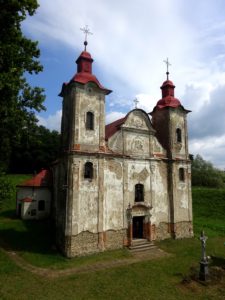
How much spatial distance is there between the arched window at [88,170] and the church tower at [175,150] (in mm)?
7784

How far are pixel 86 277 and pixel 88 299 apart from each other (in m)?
2.53

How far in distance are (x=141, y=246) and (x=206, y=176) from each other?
4216 cm

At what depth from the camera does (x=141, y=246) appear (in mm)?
19922

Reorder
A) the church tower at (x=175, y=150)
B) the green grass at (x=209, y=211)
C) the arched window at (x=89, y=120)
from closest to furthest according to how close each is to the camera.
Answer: the arched window at (x=89, y=120), the church tower at (x=175, y=150), the green grass at (x=209, y=211)

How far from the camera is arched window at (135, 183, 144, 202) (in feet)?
69.8

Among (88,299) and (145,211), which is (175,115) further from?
(88,299)

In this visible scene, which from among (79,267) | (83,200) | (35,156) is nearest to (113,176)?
(83,200)

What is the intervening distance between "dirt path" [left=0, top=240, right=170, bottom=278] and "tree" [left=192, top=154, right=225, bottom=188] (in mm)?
41052

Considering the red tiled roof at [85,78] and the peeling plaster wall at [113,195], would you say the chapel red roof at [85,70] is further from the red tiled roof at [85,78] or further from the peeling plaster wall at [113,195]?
the peeling plaster wall at [113,195]

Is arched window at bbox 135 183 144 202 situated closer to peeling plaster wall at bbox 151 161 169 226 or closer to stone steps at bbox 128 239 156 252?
peeling plaster wall at bbox 151 161 169 226

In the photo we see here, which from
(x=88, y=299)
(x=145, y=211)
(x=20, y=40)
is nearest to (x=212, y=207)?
(x=145, y=211)

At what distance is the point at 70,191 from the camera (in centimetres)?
1823

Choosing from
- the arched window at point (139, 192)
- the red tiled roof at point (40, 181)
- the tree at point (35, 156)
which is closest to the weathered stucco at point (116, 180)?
the arched window at point (139, 192)

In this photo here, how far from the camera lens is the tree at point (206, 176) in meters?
56.4
